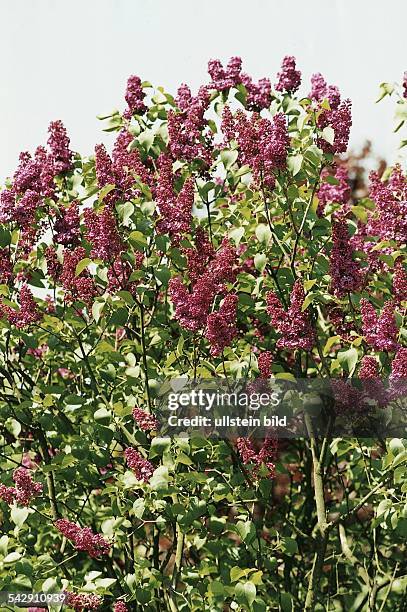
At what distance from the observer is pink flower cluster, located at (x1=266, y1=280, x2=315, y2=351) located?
315 cm

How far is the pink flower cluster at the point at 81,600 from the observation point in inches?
126

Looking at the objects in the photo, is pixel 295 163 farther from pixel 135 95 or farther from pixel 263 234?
pixel 135 95

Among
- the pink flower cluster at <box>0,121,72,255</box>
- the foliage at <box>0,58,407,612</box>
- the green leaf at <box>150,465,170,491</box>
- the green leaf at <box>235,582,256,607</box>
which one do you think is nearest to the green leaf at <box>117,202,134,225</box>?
the foliage at <box>0,58,407,612</box>

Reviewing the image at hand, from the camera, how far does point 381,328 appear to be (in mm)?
3096

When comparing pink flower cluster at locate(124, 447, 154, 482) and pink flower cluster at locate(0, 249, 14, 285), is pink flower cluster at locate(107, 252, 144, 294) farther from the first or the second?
pink flower cluster at locate(124, 447, 154, 482)

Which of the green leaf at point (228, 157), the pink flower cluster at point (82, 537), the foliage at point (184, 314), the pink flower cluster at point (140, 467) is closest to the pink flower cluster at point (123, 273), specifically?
the foliage at point (184, 314)

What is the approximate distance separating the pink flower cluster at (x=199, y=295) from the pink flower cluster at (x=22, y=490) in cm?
87

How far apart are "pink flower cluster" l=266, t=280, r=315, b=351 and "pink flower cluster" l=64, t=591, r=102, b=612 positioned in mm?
1123

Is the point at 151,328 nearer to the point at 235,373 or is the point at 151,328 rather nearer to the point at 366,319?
the point at 235,373

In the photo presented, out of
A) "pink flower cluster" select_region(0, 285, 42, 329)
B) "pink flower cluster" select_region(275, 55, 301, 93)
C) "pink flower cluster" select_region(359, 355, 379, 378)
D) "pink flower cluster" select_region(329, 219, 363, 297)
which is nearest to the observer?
"pink flower cluster" select_region(359, 355, 379, 378)

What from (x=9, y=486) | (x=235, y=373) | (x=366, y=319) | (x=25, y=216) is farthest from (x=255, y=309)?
(x=9, y=486)

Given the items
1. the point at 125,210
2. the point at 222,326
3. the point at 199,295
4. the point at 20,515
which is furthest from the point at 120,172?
the point at 20,515

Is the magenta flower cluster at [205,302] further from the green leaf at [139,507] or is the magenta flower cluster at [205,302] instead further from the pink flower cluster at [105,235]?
the green leaf at [139,507]

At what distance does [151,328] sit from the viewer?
13.0ft
